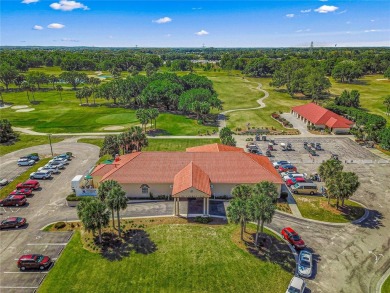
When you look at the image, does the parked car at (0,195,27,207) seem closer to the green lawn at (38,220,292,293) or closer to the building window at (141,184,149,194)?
the green lawn at (38,220,292,293)

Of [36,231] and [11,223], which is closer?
[36,231]

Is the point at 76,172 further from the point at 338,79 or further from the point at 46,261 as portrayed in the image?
the point at 338,79

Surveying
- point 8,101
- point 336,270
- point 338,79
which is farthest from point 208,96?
point 338,79

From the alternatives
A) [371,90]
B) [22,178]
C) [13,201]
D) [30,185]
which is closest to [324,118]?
[371,90]

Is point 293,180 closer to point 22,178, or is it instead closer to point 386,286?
point 386,286

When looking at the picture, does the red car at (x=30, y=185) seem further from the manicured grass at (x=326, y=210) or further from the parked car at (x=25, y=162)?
the manicured grass at (x=326, y=210)

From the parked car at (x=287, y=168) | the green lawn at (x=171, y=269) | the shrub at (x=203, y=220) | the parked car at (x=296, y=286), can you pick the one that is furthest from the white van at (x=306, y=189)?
the parked car at (x=296, y=286)

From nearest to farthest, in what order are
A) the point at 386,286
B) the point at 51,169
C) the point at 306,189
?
the point at 386,286
the point at 306,189
the point at 51,169
